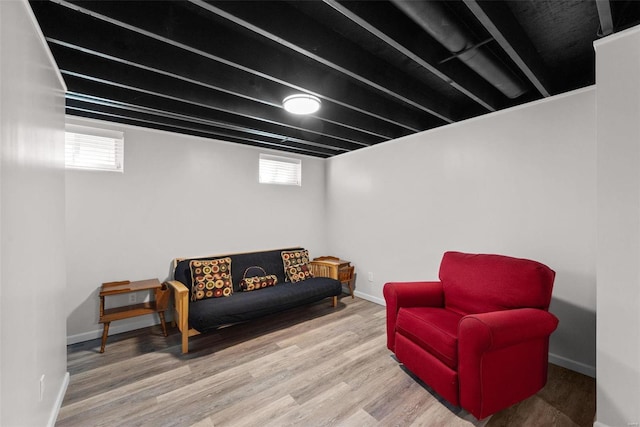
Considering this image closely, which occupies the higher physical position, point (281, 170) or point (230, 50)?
point (230, 50)

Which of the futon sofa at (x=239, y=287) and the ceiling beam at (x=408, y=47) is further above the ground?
the ceiling beam at (x=408, y=47)

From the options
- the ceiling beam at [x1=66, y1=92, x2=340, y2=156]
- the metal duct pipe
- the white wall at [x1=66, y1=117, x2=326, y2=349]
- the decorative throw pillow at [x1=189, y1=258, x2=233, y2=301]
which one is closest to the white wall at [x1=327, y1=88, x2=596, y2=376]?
the metal duct pipe

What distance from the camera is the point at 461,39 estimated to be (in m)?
1.57

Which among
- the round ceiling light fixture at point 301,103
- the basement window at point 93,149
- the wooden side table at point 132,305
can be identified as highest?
the round ceiling light fixture at point 301,103

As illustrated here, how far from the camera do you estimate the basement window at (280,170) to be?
4.02 meters

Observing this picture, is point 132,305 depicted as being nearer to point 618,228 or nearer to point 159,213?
point 159,213

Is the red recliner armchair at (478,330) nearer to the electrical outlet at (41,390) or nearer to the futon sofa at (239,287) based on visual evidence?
the futon sofa at (239,287)

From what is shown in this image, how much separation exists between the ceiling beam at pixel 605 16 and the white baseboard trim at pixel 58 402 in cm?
381

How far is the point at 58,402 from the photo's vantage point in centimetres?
173

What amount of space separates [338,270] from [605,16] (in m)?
3.40

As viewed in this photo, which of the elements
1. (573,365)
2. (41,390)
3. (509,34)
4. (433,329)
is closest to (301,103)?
(509,34)

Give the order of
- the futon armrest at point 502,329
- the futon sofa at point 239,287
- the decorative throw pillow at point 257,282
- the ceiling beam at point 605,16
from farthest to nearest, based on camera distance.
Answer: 1. the decorative throw pillow at point 257,282
2. the futon sofa at point 239,287
3. the futon armrest at point 502,329
4. the ceiling beam at point 605,16

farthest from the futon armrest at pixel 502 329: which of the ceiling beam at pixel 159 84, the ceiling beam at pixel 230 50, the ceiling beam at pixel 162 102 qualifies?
the ceiling beam at pixel 162 102

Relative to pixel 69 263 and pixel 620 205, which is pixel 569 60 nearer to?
pixel 620 205
